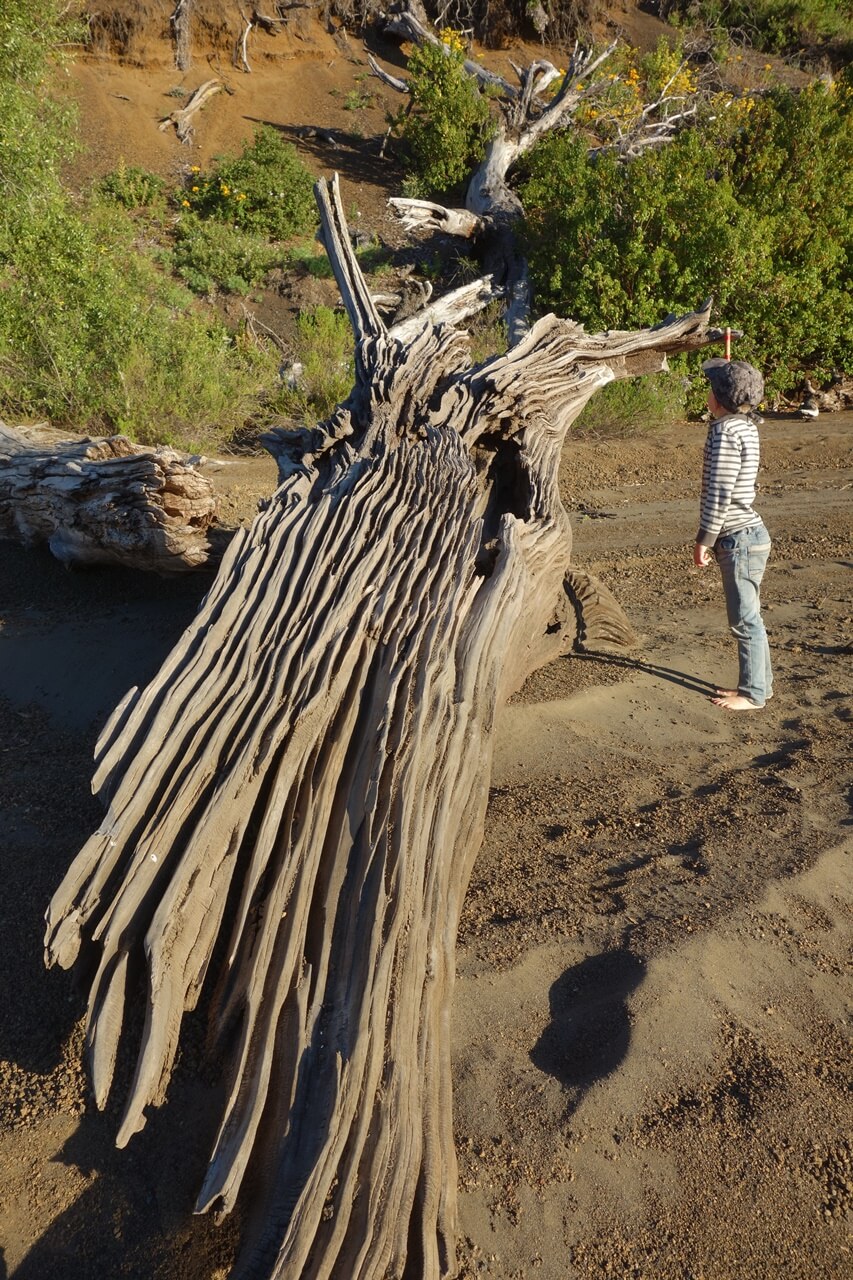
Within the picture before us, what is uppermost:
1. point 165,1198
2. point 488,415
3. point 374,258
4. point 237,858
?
point 374,258

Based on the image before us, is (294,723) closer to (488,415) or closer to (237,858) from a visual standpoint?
(237,858)

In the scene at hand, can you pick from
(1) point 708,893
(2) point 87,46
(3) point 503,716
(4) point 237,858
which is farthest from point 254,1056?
(2) point 87,46

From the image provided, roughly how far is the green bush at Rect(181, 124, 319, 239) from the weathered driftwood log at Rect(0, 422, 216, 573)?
31.4ft

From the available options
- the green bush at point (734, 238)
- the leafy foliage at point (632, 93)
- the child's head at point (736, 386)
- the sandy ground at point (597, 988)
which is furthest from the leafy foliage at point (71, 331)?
the leafy foliage at point (632, 93)

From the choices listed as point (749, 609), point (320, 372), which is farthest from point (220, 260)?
point (749, 609)

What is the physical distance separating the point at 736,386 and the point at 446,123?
40.1 ft

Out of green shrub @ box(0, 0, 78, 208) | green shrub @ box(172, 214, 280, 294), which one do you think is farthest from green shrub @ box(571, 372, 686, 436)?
green shrub @ box(172, 214, 280, 294)

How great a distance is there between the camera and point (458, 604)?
10.4 feet

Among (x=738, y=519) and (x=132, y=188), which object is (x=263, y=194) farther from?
(x=738, y=519)

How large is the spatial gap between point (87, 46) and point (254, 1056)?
19630 mm

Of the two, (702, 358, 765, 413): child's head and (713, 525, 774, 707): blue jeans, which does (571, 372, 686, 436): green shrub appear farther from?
(713, 525, 774, 707): blue jeans

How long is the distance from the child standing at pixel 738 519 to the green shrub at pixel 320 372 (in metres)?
4.30

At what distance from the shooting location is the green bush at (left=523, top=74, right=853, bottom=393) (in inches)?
346

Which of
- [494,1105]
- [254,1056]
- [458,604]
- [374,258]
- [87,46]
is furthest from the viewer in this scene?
[87,46]
